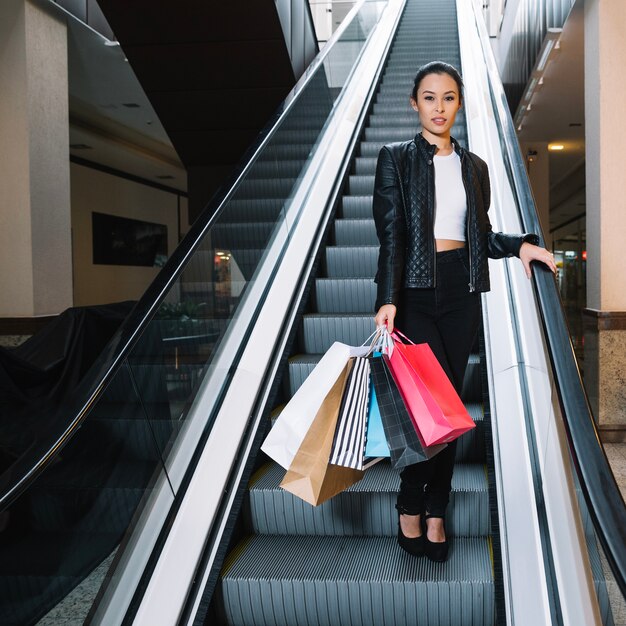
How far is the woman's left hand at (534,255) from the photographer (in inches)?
79.3

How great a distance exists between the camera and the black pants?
2.17 meters

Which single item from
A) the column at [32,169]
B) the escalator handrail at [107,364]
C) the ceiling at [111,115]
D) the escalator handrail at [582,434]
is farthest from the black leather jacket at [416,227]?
the ceiling at [111,115]

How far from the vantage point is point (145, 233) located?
15.7m

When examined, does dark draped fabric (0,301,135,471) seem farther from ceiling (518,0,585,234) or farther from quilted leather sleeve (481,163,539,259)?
ceiling (518,0,585,234)

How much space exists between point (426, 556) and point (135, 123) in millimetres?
10955

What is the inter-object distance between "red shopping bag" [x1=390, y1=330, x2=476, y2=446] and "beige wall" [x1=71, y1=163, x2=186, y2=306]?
11.9 metres

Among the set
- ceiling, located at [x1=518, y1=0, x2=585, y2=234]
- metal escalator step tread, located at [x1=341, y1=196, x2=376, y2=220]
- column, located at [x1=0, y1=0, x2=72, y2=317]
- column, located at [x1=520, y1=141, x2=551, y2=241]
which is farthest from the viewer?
column, located at [x1=520, y1=141, x2=551, y2=241]

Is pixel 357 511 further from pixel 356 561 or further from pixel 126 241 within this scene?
pixel 126 241

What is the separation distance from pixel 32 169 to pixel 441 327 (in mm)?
5085

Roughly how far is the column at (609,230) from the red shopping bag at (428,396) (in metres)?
4.35

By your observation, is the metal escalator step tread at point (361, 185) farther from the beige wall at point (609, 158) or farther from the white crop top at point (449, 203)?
the white crop top at point (449, 203)

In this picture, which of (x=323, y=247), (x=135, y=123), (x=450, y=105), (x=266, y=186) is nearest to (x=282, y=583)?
(x=450, y=105)

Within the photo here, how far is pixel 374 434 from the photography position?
1.86 metres

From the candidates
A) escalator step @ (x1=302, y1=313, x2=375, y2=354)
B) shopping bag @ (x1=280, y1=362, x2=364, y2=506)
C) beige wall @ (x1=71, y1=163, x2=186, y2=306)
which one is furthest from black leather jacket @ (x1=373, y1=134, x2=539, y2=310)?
beige wall @ (x1=71, y1=163, x2=186, y2=306)
